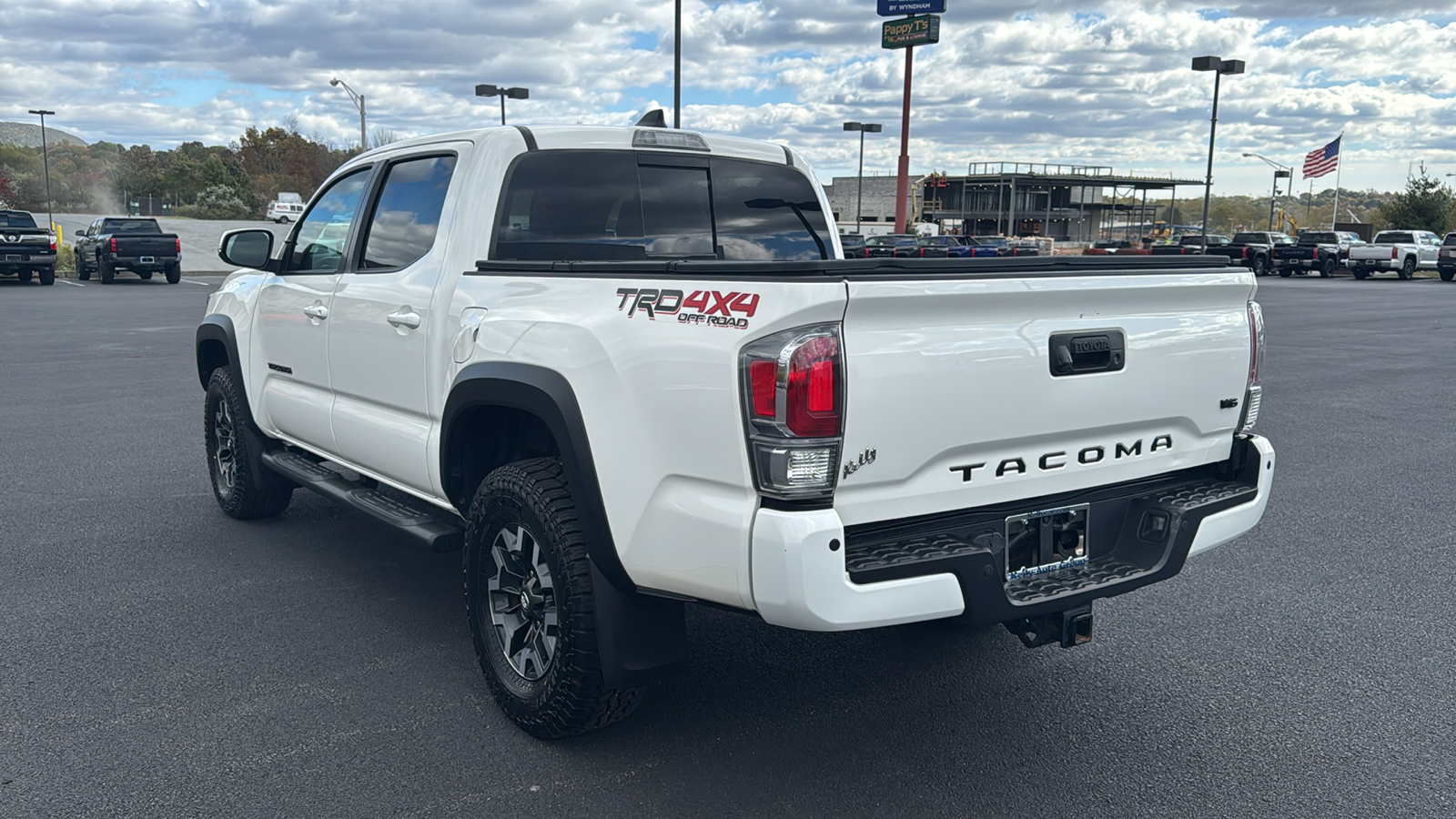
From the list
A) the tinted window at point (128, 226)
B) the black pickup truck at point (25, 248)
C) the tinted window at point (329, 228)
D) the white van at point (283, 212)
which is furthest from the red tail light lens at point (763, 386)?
the white van at point (283, 212)

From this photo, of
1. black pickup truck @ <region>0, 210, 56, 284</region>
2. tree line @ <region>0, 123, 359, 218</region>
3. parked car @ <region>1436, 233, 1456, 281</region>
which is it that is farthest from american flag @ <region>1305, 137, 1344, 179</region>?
tree line @ <region>0, 123, 359, 218</region>

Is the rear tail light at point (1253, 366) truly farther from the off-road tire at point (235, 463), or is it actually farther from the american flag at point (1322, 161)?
the american flag at point (1322, 161)

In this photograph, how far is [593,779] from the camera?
335 centimetres

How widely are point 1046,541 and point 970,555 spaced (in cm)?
42

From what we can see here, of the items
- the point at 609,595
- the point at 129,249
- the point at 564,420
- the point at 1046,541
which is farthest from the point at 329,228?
the point at 129,249

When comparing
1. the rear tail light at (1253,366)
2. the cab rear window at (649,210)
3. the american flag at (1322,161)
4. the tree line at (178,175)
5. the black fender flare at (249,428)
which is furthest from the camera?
the tree line at (178,175)

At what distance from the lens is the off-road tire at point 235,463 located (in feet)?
19.4

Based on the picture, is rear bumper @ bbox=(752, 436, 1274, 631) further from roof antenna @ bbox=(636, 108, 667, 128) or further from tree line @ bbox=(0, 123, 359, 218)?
tree line @ bbox=(0, 123, 359, 218)

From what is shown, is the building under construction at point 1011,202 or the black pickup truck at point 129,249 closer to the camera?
the black pickup truck at point 129,249

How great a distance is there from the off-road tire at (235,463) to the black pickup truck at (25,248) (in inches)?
1005

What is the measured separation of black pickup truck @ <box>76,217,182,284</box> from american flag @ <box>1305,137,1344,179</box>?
48.0 m

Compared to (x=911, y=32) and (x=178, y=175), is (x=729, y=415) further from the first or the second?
(x=178, y=175)

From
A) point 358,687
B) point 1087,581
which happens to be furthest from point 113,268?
point 1087,581

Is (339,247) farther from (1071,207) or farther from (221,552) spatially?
(1071,207)
